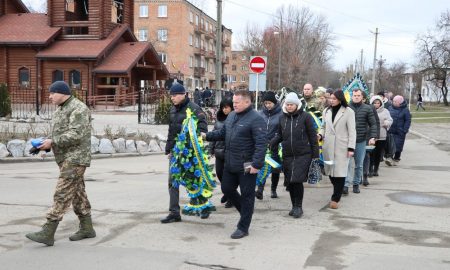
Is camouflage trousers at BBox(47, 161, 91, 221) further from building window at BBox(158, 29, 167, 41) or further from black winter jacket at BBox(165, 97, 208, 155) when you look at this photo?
building window at BBox(158, 29, 167, 41)

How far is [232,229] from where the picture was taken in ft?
21.4

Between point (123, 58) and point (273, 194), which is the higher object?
point (123, 58)

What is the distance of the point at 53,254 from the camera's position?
17.5ft

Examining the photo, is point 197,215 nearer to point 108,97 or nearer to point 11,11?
point 108,97

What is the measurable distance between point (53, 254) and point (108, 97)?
29.0 meters

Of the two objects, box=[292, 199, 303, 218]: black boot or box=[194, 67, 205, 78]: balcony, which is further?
box=[194, 67, 205, 78]: balcony

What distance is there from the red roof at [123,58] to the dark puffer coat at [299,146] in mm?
26303

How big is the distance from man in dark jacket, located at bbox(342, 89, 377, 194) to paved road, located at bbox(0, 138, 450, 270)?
41 cm

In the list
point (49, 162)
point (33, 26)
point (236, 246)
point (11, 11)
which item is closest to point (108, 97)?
point (33, 26)

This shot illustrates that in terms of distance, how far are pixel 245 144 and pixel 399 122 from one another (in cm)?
809

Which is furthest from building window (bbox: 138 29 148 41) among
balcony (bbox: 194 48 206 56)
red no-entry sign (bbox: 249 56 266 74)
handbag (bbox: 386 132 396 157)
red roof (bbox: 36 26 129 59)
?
handbag (bbox: 386 132 396 157)

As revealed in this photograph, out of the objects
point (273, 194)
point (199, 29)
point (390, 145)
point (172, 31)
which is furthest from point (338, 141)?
point (199, 29)

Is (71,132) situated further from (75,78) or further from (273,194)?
(75,78)

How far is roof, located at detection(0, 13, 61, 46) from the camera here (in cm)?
3406
